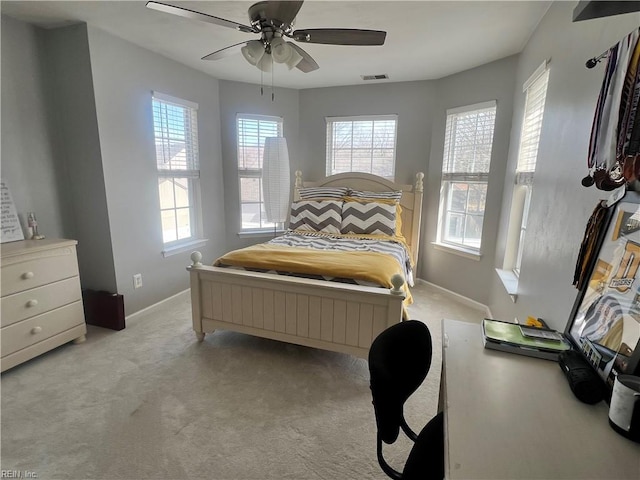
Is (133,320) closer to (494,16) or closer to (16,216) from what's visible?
(16,216)

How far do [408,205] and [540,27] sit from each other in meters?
1.95

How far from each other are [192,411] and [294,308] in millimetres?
867

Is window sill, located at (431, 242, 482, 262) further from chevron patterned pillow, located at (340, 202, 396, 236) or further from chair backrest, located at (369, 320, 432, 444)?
chair backrest, located at (369, 320, 432, 444)

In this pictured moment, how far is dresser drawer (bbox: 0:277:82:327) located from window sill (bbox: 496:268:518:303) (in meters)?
3.27

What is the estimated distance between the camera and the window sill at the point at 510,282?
2.27m

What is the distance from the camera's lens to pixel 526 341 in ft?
3.67

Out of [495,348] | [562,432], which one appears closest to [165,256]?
[495,348]

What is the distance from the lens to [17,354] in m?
2.16

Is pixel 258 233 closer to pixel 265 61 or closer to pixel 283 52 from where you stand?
pixel 265 61

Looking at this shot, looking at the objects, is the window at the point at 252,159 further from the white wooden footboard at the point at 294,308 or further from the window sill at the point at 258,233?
the white wooden footboard at the point at 294,308

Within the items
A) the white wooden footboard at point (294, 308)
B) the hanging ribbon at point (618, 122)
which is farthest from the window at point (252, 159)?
the hanging ribbon at point (618, 122)

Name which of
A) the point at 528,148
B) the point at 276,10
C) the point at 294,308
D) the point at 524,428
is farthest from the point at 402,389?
the point at 528,148

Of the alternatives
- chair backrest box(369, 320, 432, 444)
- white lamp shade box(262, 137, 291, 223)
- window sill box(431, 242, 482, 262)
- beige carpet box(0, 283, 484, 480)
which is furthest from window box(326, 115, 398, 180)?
chair backrest box(369, 320, 432, 444)

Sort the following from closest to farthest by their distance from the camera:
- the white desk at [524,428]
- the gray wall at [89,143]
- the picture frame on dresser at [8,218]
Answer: the white desk at [524,428] → the picture frame on dresser at [8,218] → the gray wall at [89,143]
